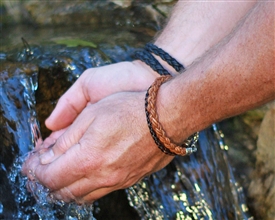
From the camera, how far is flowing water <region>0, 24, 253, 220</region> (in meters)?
1.61

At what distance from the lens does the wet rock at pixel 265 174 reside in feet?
6.55

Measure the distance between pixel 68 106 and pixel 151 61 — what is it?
0.44 m

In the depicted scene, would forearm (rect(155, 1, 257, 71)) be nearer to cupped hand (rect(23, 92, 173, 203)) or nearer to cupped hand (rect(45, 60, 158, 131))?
cupped hand (rect(45, 60, 158, 131))

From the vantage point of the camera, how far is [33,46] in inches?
90.7

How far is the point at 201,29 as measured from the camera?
179 cm

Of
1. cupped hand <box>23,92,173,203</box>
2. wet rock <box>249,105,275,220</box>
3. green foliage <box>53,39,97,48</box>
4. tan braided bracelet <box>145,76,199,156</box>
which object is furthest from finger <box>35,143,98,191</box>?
wet rock <box>249,105,275,220</box>

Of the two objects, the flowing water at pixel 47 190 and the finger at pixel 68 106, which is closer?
the flowing water at pixel 47 190

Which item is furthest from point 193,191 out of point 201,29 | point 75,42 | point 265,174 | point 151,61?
point 75,42

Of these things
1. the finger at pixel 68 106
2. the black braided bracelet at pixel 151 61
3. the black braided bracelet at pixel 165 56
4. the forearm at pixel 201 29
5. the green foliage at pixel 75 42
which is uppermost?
the forearm at pixel 201 29

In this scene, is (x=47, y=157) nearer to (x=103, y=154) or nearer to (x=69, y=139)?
(x=69, y=139)

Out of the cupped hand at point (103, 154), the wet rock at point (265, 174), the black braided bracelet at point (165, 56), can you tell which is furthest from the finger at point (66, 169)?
the wet rock at point (265, 174)

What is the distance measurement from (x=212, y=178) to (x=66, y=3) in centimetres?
182

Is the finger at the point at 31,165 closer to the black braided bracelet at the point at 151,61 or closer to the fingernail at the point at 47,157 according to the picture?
the fingernail at the point at 47,157

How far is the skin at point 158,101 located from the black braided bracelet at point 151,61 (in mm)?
34
